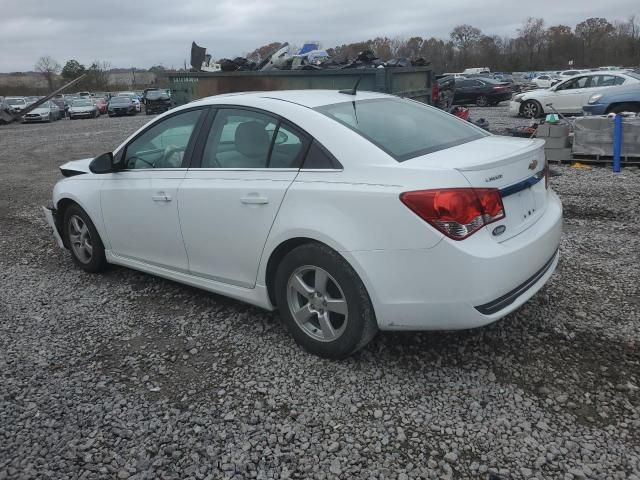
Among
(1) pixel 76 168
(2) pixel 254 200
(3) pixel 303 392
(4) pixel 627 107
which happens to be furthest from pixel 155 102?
(3) pixel 303 392

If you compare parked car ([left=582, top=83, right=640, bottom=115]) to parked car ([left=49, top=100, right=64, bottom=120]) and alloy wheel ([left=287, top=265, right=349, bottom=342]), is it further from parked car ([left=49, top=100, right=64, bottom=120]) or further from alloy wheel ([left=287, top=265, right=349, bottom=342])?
parked car ([left=49, top=100, right=64, bottom=120])

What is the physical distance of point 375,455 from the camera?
257 centimetres

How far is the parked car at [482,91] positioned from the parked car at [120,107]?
20622mm

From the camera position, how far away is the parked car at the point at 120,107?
34812 millimetres

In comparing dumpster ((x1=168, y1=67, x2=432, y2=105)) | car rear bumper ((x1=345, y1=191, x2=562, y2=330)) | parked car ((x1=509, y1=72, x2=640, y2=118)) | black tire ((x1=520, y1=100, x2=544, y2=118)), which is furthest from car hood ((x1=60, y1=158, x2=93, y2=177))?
black tire ((x1=520, y1=100, x2=544, y2=118))

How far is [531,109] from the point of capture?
59.6 ft

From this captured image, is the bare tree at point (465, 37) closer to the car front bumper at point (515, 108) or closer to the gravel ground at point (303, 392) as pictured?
the car front bumper at point (515, 108)

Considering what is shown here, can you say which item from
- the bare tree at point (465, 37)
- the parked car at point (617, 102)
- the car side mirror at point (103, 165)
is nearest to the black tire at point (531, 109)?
the parked car at point (617, 102)

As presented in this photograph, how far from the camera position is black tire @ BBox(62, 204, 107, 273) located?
4852 millimetres

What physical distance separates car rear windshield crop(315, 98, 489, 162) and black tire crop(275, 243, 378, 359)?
673mm

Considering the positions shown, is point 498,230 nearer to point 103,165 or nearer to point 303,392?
point 303,392

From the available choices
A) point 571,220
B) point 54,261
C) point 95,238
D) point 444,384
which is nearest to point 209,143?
point 95,238

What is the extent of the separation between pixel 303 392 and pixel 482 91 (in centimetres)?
2472

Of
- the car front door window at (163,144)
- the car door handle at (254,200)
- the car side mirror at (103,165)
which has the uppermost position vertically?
the car front door window at (163,144)
